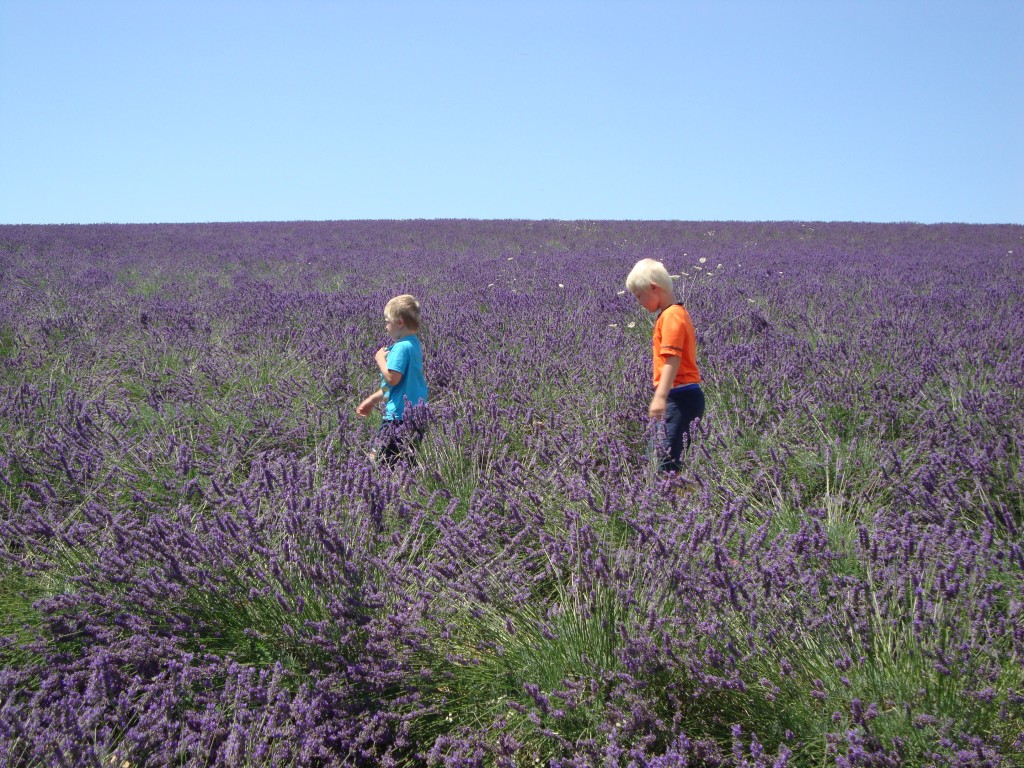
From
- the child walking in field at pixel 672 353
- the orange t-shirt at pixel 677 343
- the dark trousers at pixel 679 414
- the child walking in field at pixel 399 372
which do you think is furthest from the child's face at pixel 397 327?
the dark trousers at pixel 679 414

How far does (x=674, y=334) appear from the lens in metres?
2.91

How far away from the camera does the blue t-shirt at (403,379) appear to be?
3.22 m

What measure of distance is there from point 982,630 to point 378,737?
59.5 inches

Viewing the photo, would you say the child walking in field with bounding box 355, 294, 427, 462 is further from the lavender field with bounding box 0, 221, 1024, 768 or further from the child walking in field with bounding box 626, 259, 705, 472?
the child walking in field with bounding box 626, 259, 705, 472

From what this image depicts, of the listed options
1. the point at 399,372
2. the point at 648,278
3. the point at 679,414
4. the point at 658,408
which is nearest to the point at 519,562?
the point at 658,408

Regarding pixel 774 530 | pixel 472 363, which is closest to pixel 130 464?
pixel 472 363

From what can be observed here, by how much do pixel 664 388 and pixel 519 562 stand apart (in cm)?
109

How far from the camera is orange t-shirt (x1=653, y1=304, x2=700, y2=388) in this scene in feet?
9.55

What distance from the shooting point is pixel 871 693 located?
1.37 m

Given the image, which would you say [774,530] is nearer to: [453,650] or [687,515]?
[687,515]

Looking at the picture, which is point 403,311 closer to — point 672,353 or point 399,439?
point 399,439

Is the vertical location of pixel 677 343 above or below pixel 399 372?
above

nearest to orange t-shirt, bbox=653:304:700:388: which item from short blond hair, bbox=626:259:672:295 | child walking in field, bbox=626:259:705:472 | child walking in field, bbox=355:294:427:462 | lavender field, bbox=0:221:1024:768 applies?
child walking in field, bbox=626:259:705:472

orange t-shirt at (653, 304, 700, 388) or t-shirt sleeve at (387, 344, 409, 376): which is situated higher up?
orange t-shirt at (653, 304, 700, 388)
